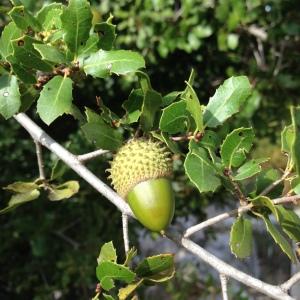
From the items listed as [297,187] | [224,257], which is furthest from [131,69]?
[224,257]

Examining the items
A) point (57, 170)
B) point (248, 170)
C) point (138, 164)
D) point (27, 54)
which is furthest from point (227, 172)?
point (57, 170)

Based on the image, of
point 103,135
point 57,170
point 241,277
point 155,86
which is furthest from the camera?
point 155,86

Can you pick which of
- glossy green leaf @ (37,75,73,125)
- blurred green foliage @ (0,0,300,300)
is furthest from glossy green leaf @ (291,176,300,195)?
blurred green foliage @ (0,0,300,300)

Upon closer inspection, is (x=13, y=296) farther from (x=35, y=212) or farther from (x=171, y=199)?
(x=171, y=199)

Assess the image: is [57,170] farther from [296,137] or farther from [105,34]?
[296,137]

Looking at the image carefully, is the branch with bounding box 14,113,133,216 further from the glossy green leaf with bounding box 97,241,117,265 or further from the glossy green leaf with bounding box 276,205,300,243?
the glossy green leaf with bounding box 276,205,300,243

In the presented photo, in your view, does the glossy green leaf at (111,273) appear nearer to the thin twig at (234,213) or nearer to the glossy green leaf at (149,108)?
the thin twig at (234,213)
